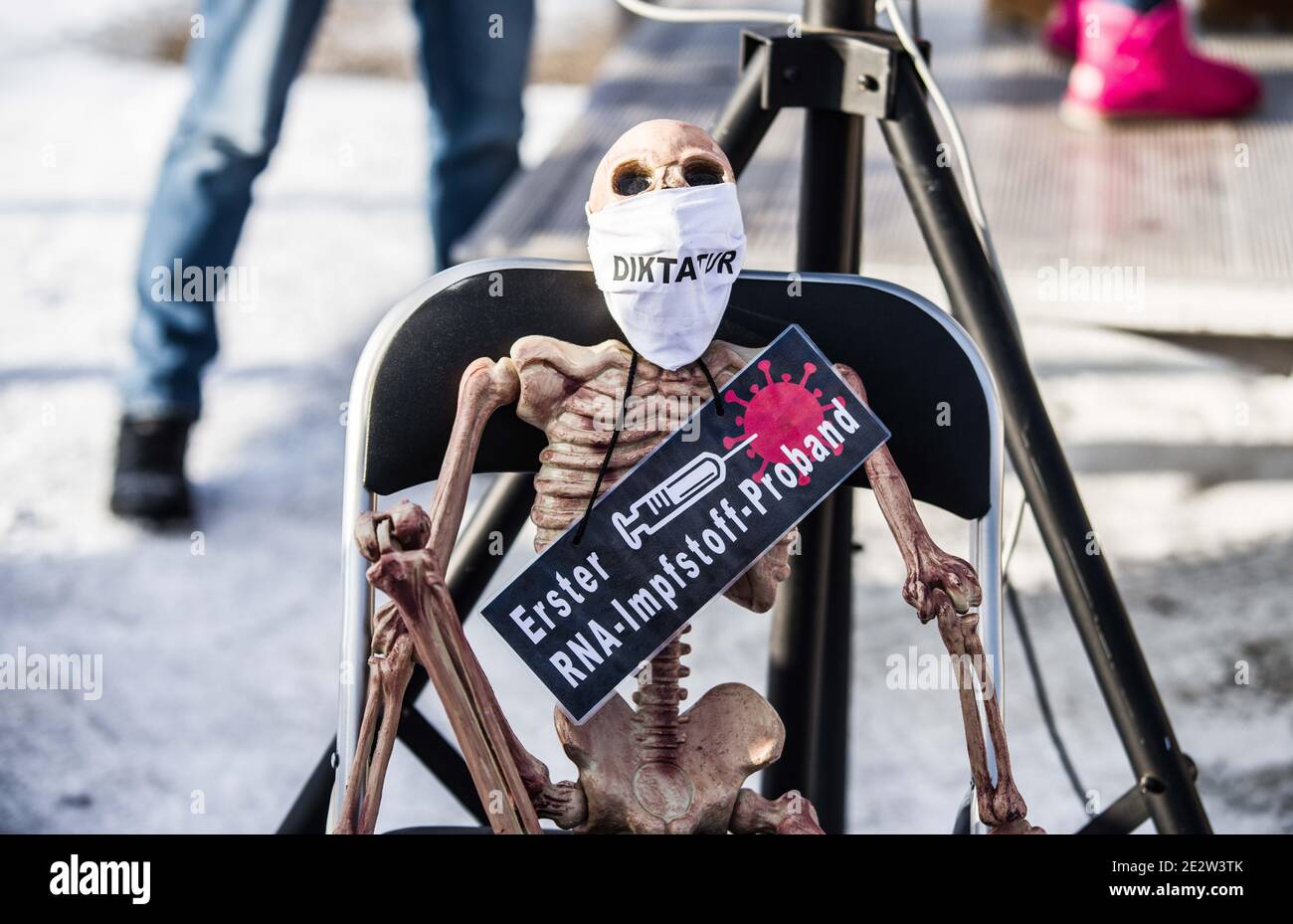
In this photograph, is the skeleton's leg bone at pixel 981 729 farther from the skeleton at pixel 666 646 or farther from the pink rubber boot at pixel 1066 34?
the pink rubber boot at pixel 1066 34

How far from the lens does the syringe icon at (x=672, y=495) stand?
93cm

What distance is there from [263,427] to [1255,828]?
5.26 feet

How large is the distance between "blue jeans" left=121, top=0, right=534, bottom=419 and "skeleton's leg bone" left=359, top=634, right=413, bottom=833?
49.1 inches

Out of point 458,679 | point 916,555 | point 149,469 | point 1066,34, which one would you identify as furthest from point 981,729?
point 1066,34

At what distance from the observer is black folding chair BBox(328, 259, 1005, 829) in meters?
0.98

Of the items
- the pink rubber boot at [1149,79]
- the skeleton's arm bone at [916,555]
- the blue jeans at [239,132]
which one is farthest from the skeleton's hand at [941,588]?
the pink rubber boot at [1149,79]

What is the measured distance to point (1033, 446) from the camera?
1113 mm

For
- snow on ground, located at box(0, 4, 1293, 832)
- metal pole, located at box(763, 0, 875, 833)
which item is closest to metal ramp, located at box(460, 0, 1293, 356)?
snow on ground, located at box(0, 4, 1293, 832)

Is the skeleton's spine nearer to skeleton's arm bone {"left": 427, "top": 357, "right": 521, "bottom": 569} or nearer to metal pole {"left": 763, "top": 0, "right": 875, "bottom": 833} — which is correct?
skeleton's arm bone {"left": 427, "top": 357, "right": 521, "bottom": 569}

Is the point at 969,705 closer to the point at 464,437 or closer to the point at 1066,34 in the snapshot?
the point at 464,437

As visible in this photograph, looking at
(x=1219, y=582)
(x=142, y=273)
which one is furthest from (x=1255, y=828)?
(x=142, y=273)

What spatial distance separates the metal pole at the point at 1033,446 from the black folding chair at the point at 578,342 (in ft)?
0.27

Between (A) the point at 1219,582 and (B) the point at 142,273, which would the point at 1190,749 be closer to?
(A) the point at 1219,582
